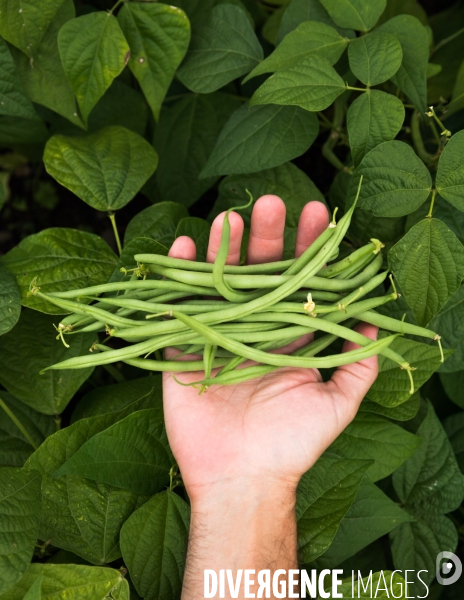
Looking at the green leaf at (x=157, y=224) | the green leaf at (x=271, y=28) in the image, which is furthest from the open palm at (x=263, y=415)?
the green leaf at (x=271, y=28)

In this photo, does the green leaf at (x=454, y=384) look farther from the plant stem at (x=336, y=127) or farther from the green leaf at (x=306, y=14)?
the green leaf at (x=306, y=14)

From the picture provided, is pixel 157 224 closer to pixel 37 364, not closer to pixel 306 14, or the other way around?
pixel 37 364

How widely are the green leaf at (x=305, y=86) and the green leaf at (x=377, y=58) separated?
0.24ft

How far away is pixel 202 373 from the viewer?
68.0 inches

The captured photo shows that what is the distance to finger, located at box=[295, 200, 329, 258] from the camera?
5.62 feet

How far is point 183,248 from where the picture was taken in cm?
168

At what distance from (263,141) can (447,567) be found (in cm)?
158

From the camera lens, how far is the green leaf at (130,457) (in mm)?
1598

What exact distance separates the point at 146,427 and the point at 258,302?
55cm

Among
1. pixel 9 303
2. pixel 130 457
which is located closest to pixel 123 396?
pixel 130 457

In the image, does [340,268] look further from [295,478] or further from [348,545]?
[348,545]

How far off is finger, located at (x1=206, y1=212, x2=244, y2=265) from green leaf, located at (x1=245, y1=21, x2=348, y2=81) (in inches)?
17.1

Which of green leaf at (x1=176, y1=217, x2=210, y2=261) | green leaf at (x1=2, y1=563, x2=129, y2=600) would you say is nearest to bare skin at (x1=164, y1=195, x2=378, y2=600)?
green leaf at (x1=176, y1=217, x2=210, y2=261)

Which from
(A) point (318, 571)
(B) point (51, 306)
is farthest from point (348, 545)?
(B) point (51, 306)
